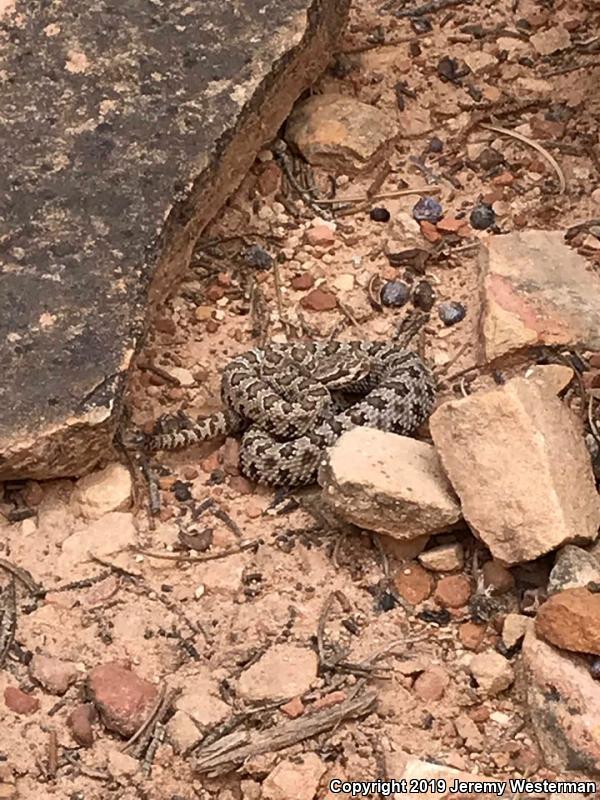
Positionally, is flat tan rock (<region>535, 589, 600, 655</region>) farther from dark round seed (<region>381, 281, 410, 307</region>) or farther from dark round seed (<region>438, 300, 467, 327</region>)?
dark round seed (<region>381, 281, 410, 307</region>)

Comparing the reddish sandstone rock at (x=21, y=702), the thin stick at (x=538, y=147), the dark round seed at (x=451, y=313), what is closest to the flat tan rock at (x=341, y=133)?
the thin stick at (x=538, y=147)

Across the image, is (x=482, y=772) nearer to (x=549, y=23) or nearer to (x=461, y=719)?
(x=461, y=719)

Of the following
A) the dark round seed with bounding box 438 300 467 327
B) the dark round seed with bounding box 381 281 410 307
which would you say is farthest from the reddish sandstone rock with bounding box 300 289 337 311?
the dark round seed with bounding box 438 300 467 327

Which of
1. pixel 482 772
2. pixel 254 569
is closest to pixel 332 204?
pixel 254 569

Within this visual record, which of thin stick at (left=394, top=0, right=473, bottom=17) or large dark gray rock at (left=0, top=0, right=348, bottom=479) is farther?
thin stick at (left=394, top=0, right=473, bottom=17)

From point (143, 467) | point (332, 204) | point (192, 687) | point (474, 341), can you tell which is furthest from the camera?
point (332, 204)

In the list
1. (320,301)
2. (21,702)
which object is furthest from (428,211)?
(21,702)

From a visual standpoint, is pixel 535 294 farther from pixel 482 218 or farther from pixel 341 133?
pixel 341 133
